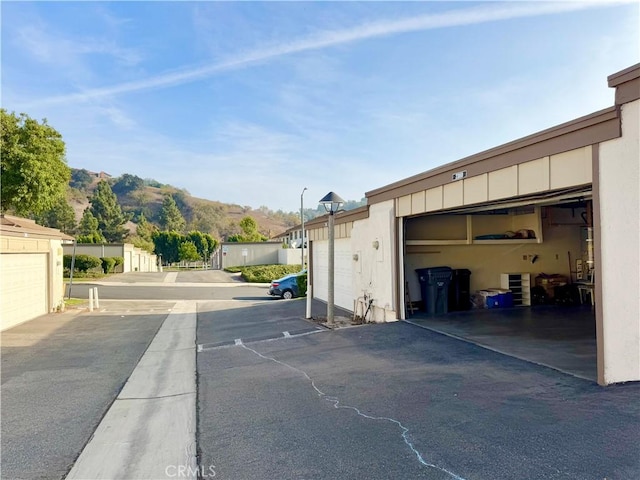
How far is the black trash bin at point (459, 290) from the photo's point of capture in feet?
37.6

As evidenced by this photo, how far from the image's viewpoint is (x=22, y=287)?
1309 cm

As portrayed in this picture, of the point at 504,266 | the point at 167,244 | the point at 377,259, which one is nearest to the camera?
the point at 377,259

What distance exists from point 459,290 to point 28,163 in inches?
710

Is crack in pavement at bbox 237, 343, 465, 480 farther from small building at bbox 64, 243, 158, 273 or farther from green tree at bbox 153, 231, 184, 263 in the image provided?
green tree at bbox 153, 231, 184, 263

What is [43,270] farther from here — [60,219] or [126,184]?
[126,184]

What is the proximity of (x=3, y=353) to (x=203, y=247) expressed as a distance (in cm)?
6222

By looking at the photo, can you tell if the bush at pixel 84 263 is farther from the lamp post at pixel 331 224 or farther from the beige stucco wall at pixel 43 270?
the lamp post at pixel 331 224

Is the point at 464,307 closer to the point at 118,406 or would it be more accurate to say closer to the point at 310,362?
the point at 310,362

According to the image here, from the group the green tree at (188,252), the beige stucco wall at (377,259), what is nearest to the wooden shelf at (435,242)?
the beige stucco wall at (377,259)

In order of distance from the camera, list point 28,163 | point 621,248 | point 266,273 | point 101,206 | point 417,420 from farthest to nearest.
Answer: point 101,206 → point 266,273 → point 28,163 → point 621,248 → point 417,420

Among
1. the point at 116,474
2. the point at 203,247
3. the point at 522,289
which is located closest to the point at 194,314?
the point at 522,289

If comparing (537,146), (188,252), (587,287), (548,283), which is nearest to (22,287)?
(537,146)

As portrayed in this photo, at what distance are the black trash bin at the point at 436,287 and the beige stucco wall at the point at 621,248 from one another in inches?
229

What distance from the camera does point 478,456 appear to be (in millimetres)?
3471
